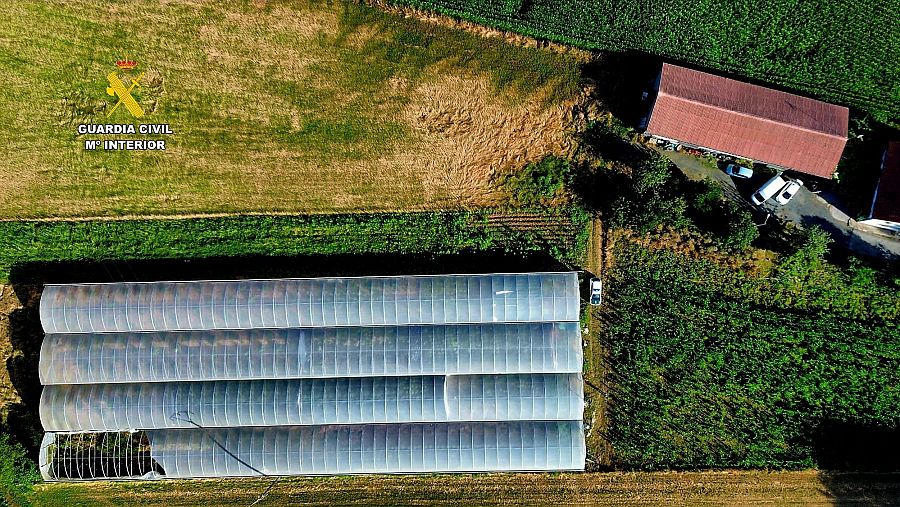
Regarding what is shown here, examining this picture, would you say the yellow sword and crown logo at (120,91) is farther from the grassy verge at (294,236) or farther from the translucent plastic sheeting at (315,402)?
the translucent plastic sheeting at (315,402)

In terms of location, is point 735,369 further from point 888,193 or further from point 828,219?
point 888,193

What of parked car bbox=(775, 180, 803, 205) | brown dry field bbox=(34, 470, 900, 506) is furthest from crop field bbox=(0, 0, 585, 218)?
brown dry field bbox=(34, 470, 900, 506)

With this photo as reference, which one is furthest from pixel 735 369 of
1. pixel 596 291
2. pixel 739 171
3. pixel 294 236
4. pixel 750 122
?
pixel 294 236

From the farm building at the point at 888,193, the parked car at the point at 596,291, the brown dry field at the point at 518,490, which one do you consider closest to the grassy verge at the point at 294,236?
the parked car at the point at 596,291

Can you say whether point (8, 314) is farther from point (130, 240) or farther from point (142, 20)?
point (142, 20)

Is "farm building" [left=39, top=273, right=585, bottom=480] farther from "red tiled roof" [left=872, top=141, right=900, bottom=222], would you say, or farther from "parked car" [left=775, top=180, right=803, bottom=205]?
"red tiled roof" [left=872, top=141, right=900, bottom=222]

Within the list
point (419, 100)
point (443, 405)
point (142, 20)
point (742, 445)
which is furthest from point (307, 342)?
point (742, 445)
